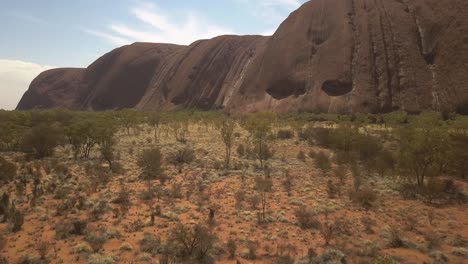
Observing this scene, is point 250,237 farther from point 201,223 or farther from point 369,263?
point 369,263

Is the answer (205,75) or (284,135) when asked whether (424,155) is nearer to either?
(284,135)

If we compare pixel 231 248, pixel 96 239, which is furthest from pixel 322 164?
pixel 96 239

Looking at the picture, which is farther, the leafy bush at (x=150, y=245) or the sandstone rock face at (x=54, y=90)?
the sandstone rock face at (x=54, y=90)

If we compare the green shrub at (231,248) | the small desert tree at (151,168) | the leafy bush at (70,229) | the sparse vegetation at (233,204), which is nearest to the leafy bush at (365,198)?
the sparse vegetation at (233,204)

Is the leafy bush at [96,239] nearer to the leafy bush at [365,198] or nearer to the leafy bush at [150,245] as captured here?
the leafy bush at [150,245]

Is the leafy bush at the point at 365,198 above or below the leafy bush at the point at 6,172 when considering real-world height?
below

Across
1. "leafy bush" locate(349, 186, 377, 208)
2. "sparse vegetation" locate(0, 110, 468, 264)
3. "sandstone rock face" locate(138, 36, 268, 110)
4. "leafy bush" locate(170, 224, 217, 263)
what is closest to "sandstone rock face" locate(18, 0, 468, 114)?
"sandstone rock face" locate(138, 36, 268, 110)

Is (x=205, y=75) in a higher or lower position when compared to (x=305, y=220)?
higher

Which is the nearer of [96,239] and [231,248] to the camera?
[231,248]

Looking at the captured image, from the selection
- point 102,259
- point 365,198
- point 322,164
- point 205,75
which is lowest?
point 102,259

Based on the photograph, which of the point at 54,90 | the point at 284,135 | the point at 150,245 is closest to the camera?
the point at 150,245
